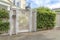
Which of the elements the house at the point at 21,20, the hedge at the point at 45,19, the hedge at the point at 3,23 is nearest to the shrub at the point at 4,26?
the hedge at the point at 3,23

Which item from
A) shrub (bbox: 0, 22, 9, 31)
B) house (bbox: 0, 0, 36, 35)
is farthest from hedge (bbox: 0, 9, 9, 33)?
house (bbox: 0, 0, 36, 35)

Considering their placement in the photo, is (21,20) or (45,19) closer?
(21,20)

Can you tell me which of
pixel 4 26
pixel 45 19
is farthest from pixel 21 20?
pixel 45 19

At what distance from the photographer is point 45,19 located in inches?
556

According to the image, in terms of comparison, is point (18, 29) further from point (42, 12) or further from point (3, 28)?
point (42, 12)

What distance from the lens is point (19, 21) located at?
479 inches

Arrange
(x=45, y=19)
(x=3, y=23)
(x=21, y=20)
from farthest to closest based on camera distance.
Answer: (x=45, y=19)
(x=21, y=20)
(x=3, y=23)

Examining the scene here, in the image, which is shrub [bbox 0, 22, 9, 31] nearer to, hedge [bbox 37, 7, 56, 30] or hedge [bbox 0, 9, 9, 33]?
hedge [bbox 0, 9, 9, 33]

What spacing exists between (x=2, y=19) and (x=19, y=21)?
150cm

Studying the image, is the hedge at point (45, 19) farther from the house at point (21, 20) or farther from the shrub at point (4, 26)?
the shrub at point (4, 26)

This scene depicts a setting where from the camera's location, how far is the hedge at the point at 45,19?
1373 cm

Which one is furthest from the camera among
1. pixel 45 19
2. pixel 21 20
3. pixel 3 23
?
pixel 45 19

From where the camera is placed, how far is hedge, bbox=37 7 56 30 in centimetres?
1373

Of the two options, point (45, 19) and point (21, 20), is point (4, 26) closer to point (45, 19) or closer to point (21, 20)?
point (21, 20)
